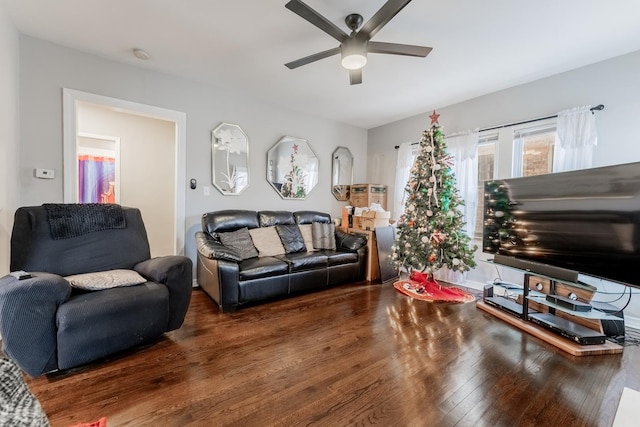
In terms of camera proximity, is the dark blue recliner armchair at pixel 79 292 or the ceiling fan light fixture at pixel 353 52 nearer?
the dark blue recliner armchair at pixel 79 292

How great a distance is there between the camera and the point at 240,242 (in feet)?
10.8

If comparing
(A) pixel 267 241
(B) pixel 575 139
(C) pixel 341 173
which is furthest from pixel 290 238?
(B) pixel 575 139

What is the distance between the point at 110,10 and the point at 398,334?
3.50m

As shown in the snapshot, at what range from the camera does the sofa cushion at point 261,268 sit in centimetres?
279

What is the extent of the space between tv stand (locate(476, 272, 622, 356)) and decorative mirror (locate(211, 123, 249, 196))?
3319mm

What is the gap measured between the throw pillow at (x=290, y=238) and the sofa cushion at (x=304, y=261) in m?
0.17

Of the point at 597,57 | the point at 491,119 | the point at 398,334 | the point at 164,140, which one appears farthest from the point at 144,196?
the point at 597,57

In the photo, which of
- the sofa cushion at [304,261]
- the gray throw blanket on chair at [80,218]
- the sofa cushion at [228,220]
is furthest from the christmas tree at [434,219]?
the gray throw blanket on chair at [80,218]

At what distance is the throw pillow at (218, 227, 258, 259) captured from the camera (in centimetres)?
322

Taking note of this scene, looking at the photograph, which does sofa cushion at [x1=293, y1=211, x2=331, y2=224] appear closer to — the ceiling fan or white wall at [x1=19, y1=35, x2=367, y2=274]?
white wall at [x1=19, y1=35, x2=367, y2=274]

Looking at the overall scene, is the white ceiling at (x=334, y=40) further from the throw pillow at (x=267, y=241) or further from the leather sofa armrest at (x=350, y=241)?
the leather sofa armrest at (x=350, y=241)

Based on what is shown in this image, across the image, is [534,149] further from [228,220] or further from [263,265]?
[228,220]

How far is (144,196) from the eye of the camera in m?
4.34

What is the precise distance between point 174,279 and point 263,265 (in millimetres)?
971
